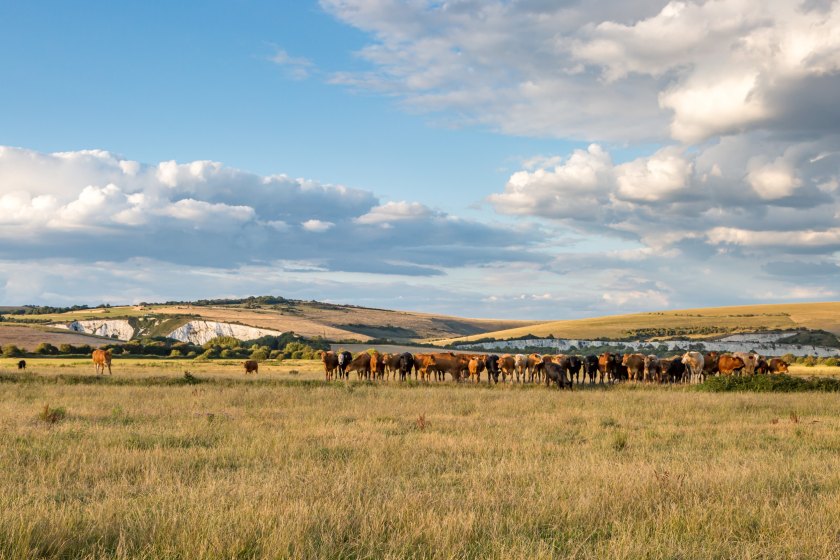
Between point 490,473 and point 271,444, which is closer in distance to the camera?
point 490,473

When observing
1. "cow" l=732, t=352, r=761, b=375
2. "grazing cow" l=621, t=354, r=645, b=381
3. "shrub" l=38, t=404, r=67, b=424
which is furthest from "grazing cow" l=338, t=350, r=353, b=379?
"cow" l=732, t=352, r=761, b=375

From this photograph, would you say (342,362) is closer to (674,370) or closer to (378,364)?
(378,364)

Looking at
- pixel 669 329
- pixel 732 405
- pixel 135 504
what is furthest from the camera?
pixel 669 329

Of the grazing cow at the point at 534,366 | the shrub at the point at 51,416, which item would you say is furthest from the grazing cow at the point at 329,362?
the shrub at the point at 51,416

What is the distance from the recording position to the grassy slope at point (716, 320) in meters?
144

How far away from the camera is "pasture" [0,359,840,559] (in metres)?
7.29

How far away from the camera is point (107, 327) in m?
151

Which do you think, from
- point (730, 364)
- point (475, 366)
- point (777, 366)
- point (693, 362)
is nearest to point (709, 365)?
point (730, 364)

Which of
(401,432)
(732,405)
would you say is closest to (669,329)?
(732,405)

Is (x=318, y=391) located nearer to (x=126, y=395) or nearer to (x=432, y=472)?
(x=126, y=395)

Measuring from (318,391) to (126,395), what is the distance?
25.2 ft

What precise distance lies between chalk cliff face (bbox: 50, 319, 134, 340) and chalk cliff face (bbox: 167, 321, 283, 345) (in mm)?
13800

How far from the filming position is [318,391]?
30.5 m

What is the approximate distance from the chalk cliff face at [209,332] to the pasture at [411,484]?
117948mm
